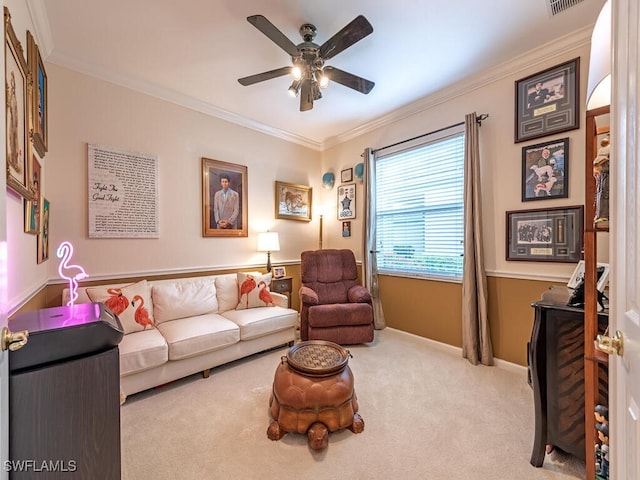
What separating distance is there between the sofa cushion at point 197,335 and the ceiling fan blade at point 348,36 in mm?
2404

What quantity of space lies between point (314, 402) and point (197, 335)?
1234 mm

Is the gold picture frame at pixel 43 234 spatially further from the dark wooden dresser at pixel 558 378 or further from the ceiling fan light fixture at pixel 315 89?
the dark wooden dresser at pixel 558 378

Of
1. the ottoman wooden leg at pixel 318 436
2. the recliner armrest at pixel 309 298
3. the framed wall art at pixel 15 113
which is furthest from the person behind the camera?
the recliner armrest at pixel 309 298

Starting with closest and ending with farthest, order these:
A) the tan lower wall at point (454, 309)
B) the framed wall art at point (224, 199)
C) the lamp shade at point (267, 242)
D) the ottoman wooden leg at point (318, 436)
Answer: the ottoman wooden leg at point (318, 436)
the tan lower wall at point (454, 309)
the framed wall art at point (224, 199)
the lamp shade at point (267, 242)

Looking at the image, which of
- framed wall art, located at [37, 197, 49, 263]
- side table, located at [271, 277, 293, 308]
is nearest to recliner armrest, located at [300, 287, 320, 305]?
side table, located at [271, 277, 293, 308]

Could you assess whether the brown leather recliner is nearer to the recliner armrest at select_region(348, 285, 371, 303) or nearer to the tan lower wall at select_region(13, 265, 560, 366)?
the recliner armrest at select_region(348, 285, 371, 303)

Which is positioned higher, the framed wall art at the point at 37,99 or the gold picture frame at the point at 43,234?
the framed wall art at the point at 37,99

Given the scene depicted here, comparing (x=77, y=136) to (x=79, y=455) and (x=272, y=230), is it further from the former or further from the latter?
(x=79, y=455)

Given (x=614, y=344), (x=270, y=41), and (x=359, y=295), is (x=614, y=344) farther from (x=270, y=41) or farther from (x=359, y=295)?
(x=270, y=41)

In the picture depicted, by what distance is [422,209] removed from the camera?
3.25 m

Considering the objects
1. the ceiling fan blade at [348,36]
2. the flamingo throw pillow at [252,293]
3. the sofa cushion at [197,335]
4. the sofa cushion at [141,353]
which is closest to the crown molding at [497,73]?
the ceiling fan blade at [348,36]

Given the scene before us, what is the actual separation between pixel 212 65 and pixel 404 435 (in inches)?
130

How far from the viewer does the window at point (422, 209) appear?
9.66 feet

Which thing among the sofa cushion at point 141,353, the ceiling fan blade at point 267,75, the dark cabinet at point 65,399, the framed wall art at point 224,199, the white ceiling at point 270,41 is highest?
the white ceiling at point 270,41
